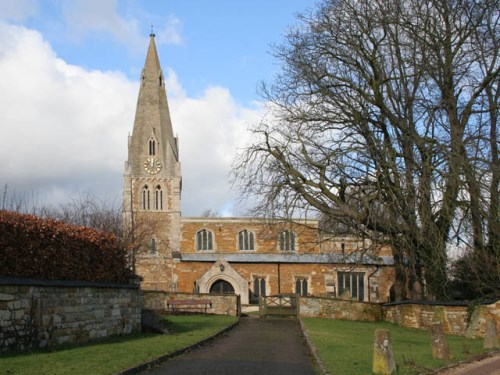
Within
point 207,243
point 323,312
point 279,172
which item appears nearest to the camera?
point 279,172

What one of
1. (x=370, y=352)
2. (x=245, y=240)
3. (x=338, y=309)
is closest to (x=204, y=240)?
(x=245, y=240)

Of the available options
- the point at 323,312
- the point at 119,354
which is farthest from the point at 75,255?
the point at 323,312

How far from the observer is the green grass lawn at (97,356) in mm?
11274

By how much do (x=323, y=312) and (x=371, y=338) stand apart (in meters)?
11.8

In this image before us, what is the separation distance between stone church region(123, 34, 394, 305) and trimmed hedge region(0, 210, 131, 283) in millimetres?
21911

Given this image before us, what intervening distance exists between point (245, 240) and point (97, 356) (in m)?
46.0

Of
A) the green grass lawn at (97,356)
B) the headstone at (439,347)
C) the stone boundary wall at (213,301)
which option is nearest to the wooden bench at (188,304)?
the stone boundary wall at (213,301)

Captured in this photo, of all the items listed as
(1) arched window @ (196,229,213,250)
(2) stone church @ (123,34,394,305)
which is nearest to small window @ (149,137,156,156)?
(2) stone church @ (123,34,394,305)

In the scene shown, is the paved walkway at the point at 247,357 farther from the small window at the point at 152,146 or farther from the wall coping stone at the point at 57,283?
the small window at the point at 152,146

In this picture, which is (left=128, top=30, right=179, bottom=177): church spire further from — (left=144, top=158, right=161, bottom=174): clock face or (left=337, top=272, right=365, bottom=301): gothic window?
(left=337, top=272, right=365, bottom=301): gothic window

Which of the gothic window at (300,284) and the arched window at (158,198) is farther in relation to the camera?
the arched window at (158,198)

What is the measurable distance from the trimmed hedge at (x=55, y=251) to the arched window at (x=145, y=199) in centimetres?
4680

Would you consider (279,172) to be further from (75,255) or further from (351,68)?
(75,255)

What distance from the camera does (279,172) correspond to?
82.3 feet
